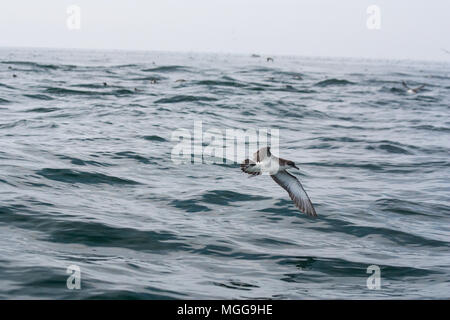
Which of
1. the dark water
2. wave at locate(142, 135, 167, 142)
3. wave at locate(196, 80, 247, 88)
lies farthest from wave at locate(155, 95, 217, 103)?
wave at locate(142, 135, 167, 142)

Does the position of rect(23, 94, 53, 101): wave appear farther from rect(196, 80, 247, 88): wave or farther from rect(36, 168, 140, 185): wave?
rect(36, 168, 140, 185): wave

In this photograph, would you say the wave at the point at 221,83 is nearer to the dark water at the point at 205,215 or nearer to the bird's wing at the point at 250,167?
the dark water at the point at 205,215

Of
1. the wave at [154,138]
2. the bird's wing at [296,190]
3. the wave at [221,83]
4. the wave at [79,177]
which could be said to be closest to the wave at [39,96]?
the wave at [154,138]

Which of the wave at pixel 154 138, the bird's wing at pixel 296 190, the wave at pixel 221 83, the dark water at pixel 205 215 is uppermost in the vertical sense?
the wave at pixel 221 83

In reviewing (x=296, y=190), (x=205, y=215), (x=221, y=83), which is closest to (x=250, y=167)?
(x=296, y=190)

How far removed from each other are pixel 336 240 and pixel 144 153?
9.21 meters

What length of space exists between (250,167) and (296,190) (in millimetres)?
1785

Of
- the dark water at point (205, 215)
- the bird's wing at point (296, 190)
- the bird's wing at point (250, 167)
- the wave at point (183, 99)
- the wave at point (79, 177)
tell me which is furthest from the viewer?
the wave at point (183, 99)

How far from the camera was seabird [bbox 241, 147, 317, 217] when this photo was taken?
11.0m

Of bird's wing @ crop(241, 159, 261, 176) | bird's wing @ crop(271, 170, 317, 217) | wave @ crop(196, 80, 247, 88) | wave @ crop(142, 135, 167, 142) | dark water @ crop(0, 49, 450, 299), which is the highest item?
bird's wing @ crop(241, 159, 261, 176)

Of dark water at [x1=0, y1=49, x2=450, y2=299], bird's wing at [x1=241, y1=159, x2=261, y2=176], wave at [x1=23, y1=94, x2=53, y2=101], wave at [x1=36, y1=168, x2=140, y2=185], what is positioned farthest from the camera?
wave at [x1=23, y1=94, x2=53, y2=101]

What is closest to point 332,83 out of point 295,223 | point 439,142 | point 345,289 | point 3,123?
point 439,142

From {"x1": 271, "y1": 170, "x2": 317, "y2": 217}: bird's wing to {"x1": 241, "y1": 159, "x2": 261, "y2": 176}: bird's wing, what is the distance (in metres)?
Result: 1.02

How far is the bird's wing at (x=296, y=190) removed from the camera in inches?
480
